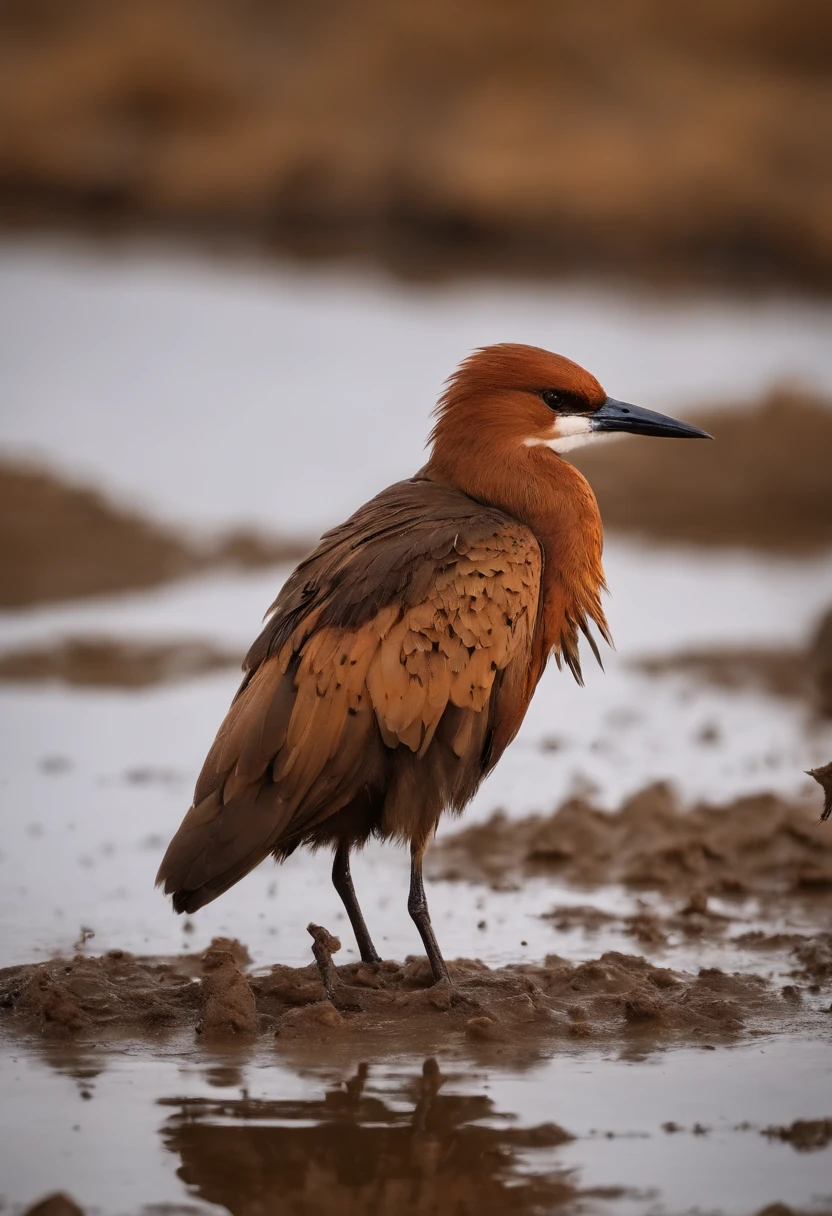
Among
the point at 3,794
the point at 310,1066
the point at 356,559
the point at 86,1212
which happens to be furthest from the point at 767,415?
the point at 86,1212

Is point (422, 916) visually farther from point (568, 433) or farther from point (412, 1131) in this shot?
point (568, 433)

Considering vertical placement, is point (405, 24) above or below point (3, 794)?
above

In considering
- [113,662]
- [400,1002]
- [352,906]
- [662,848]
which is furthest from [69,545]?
[400,1002]

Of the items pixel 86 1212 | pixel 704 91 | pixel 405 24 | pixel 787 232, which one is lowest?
pixel 86 1212

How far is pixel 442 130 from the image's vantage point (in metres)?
22.1

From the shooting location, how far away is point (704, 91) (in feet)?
75.0

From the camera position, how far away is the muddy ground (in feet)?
68.8

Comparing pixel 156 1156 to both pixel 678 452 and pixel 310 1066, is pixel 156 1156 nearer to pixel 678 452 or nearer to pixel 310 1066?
pixel 310 1066

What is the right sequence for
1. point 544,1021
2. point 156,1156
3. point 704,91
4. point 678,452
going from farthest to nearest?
point 704,91 < point 678,452 < point 544,1021 < point 156,1156

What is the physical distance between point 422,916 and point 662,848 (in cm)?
175

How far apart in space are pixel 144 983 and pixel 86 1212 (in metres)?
1.63

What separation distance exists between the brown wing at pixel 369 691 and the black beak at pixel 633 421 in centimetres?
89

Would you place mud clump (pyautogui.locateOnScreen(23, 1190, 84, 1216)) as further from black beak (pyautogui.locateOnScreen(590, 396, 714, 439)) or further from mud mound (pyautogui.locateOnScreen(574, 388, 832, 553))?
mud mound (pyautogui.locateOnScreen(574, 388, 832, 553))

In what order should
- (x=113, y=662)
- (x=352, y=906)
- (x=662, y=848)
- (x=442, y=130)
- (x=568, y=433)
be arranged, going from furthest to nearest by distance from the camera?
(x=442, y=130) → (x=113, y=662) → (x=662, y=848) → (x=568, y=433) → (x=352, y=906)
